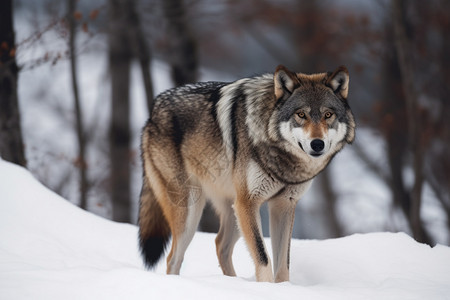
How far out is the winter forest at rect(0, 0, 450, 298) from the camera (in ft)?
23.4

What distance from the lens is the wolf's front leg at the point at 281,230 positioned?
13.8 feet

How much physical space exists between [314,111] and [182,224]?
59.0 inches

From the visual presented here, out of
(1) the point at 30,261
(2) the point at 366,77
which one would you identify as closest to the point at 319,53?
(2) the point at 366,77

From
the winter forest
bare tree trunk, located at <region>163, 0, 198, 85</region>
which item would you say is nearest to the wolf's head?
the winter forest

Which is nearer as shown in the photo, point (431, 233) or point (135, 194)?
point (431, 233)

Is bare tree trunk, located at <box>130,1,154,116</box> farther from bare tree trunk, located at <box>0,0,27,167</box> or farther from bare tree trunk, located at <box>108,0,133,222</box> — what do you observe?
bare tree trunk, located at <box>0,0,27,167</box>

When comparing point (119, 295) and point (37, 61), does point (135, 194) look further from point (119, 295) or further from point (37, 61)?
point (119, 295)

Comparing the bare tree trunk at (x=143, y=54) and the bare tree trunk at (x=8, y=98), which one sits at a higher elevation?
the bare tree trunk at (x=8, y=98)

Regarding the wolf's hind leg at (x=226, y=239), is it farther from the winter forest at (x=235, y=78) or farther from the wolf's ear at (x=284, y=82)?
the winter forest at (x=235, y=78)

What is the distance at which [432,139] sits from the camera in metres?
9.98

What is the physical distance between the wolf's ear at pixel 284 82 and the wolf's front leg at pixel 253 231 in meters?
0.82

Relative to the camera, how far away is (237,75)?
5973mm

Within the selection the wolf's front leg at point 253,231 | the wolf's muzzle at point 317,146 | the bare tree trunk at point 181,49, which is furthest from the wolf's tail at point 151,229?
the bare tree trunk at point 181,49

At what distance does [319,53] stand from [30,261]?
1041 cm
